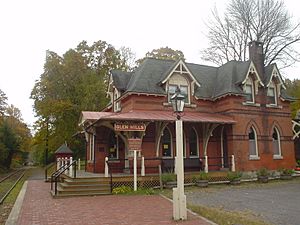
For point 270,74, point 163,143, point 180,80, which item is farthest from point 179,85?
point 270,74

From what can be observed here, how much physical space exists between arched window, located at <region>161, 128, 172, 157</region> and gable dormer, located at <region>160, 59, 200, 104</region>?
95.2 inches

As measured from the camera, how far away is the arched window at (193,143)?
20453mm

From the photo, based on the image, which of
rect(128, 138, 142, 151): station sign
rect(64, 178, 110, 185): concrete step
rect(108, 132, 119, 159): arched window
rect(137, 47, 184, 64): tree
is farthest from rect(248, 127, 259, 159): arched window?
rect(137, 47, 184, 64): tree

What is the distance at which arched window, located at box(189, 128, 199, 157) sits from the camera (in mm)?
20453

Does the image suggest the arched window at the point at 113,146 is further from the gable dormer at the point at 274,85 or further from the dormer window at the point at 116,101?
the gable dormer at the point at 274,85

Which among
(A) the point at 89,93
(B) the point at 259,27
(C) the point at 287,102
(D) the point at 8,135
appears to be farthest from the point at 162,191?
(D) the point at 8,135

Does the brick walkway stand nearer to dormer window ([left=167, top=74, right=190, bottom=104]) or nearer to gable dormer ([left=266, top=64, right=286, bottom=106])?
dormer window ([left=167, top=74, right=190, bottom=104])

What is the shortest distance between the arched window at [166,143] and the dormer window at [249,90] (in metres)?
6.25

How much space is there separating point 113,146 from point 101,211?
32.6 feet

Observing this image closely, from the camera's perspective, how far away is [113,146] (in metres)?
20.0

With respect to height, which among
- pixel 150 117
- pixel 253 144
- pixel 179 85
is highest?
pixel 179 85

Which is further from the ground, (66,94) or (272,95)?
(66,94)

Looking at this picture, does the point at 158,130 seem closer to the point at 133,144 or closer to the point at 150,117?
the point at 150,117

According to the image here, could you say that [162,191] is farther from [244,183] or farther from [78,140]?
[78,140]
